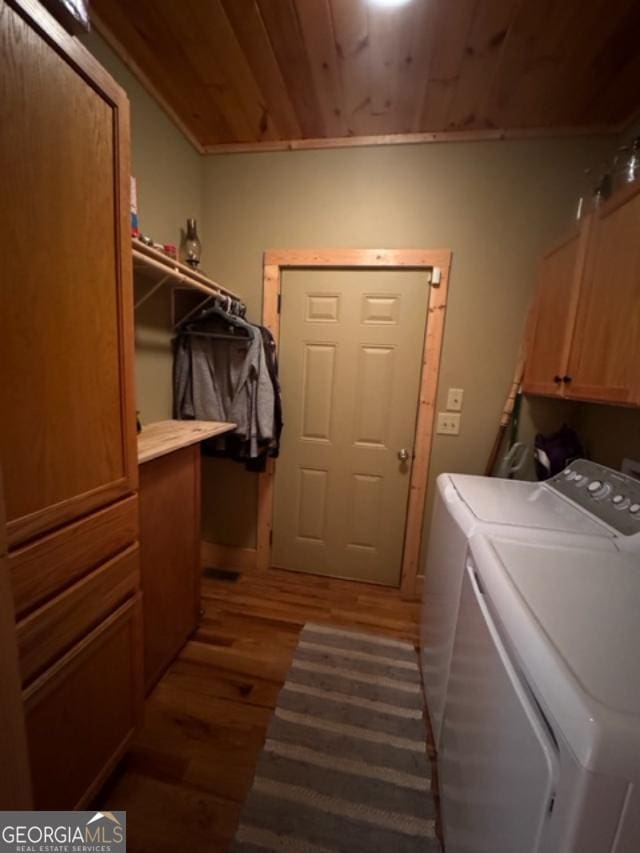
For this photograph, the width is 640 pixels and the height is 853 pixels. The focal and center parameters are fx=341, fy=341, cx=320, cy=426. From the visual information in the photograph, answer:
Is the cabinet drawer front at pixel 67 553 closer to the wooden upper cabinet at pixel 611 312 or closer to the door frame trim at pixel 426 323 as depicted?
the door frame trim at pixel 426 323

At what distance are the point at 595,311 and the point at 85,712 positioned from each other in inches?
84.1

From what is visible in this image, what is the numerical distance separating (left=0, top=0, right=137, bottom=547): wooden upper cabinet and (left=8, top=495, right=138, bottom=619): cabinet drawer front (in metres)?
0.04

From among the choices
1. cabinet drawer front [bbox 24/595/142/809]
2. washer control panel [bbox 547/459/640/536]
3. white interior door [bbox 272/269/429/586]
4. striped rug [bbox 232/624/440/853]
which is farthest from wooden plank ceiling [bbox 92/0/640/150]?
striped rug [bbox 232/624/440/853]

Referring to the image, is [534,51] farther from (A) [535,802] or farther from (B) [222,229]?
(A) [535,802]

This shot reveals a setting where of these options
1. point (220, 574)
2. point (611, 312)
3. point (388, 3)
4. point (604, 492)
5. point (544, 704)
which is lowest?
point (220, 574)

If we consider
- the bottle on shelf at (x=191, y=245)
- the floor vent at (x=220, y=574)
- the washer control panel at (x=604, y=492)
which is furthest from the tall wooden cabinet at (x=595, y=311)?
the floor vent at (x=220, y=574)

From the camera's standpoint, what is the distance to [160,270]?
135cm

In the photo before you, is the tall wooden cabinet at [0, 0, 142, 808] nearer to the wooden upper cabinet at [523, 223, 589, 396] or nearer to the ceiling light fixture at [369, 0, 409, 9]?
the ceiling light fixture at [369, 0, 409, 9]

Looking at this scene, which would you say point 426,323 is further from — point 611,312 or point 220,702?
point 220,702

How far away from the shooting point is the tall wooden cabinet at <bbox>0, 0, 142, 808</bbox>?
664mm

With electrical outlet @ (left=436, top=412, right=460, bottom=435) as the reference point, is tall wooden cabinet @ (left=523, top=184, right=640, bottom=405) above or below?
above

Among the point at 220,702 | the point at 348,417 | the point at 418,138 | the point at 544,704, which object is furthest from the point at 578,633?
the point at 418,138

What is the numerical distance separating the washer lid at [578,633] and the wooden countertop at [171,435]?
1.08m

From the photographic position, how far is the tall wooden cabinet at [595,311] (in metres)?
1.13
